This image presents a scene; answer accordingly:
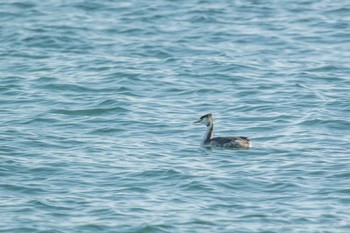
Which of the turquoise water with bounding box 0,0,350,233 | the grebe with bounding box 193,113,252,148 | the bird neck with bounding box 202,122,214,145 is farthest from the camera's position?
the bird neck with bounding box 202,122,214,145

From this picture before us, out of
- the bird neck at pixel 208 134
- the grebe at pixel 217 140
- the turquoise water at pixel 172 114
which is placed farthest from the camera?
the bird neck at pixel 208 134

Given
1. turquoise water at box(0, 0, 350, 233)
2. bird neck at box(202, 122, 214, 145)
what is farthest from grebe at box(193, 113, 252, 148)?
turquoise water at box(0, 0, 350, 233)

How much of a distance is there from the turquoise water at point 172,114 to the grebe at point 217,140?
0.23 metres

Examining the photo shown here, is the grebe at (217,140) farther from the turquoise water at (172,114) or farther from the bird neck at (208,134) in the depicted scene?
the turquoise water at (172,114)

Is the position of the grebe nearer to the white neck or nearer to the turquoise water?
the white neck

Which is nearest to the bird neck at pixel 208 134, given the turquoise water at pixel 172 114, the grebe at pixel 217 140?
the grebe at pixel 217 140

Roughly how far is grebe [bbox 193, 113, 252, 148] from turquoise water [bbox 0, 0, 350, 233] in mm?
233

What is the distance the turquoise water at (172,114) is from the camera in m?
17.3

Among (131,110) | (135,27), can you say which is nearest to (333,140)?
(131,110)

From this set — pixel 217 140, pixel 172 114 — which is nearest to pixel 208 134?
pixel 217 140

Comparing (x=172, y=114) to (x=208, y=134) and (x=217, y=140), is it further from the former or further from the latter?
(x=217, y=140)

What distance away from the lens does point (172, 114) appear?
79.6 ft

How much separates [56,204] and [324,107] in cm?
914

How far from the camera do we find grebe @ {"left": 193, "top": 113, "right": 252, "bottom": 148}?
2102cm
